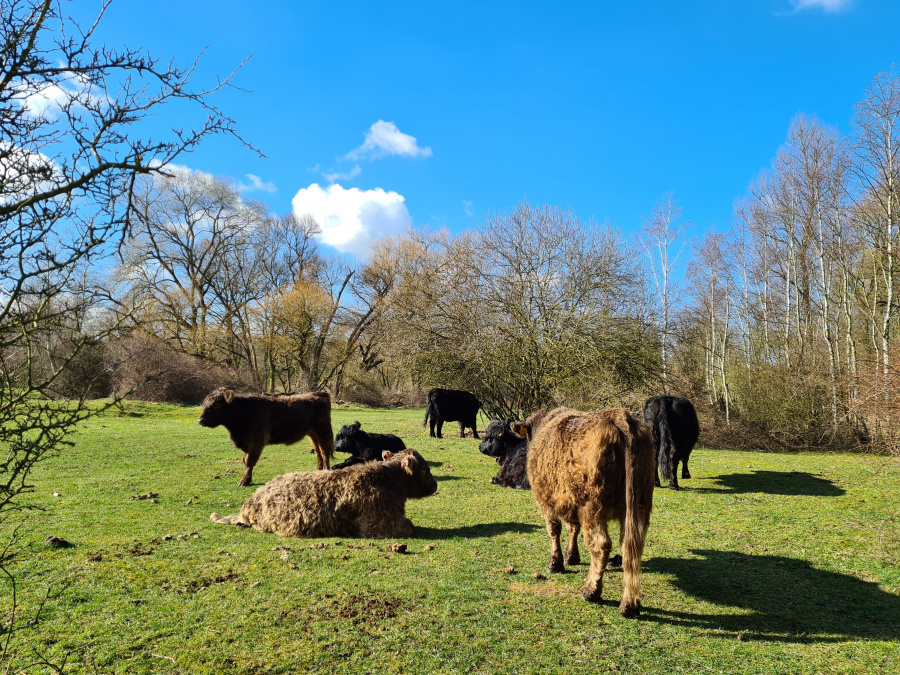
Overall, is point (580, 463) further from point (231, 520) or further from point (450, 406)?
point (450, 406)

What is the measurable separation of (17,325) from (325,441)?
30.6 ft

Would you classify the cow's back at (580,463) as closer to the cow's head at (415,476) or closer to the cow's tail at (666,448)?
the cow's head at (415,476)

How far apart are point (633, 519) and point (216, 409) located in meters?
8.29

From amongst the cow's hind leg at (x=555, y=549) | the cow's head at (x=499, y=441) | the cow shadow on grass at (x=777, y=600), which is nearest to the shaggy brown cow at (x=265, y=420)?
the cow's head at (x=499, y=441)

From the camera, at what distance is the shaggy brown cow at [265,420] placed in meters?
10.1

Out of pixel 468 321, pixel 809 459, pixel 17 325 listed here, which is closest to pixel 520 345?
pixel 468 321

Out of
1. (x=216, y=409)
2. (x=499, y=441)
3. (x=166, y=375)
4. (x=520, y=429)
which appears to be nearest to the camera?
(x=520, y=429)

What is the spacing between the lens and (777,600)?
15.9 feet

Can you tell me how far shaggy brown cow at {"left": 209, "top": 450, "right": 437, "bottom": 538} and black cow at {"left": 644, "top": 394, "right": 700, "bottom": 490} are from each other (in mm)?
5575

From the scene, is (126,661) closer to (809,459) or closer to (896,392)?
(896,392)

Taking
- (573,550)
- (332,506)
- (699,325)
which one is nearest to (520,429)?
(573,550)

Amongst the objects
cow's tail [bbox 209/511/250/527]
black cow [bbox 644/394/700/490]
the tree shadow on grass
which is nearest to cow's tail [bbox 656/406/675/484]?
black cow [bbox 644/394/700/490]

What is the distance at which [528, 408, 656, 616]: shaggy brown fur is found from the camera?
438cm

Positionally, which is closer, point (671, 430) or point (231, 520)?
point (231, 520)
